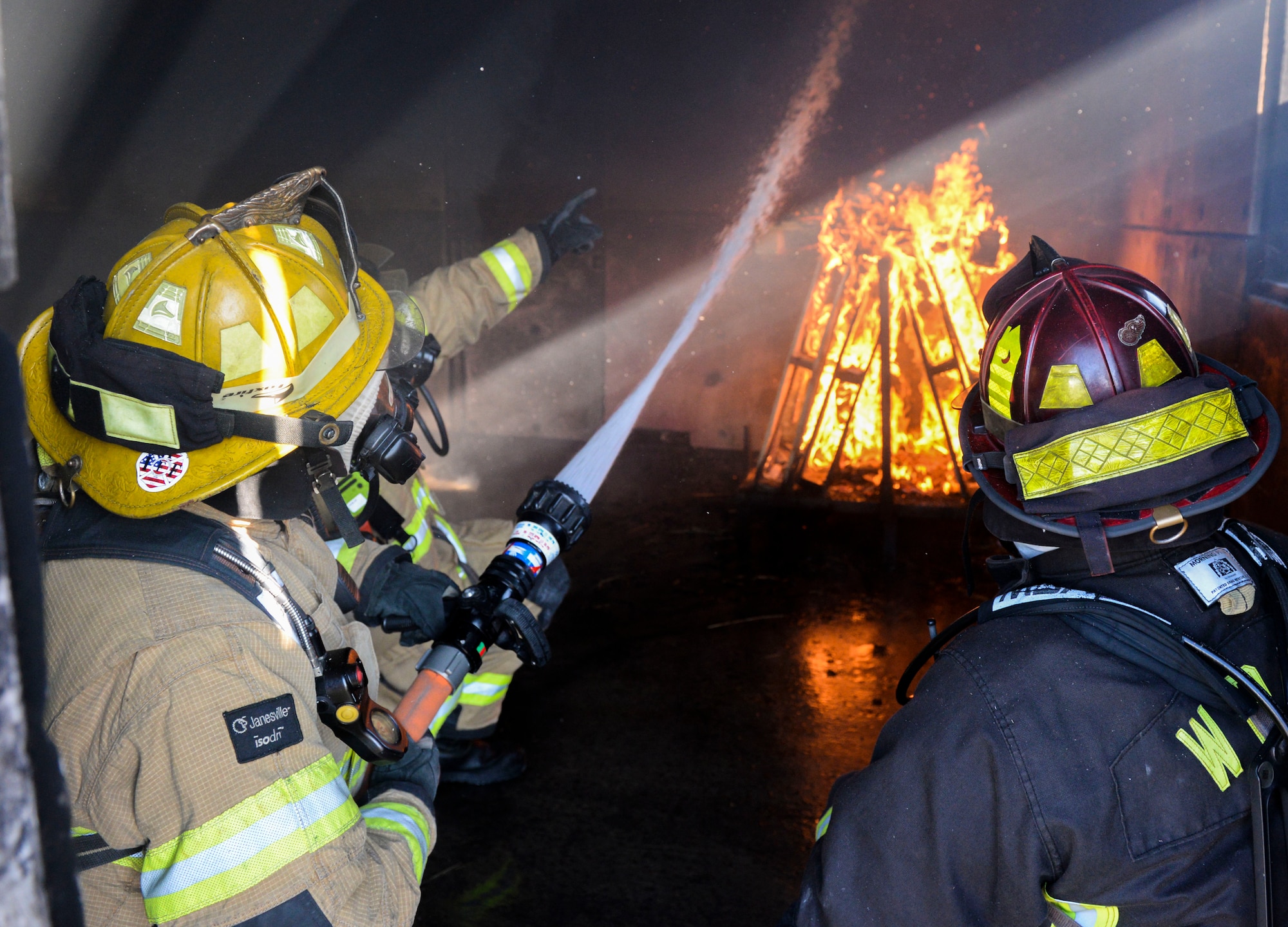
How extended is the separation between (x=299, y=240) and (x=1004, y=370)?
1519 mm

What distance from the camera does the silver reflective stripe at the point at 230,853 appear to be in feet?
4.72

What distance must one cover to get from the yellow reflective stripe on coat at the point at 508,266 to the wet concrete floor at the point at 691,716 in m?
1.79

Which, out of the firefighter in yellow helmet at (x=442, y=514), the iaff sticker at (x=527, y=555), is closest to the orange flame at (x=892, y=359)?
the firefighter in yellow helmet at (x=442, y=514)

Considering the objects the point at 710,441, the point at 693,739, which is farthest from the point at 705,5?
the point at 693,739

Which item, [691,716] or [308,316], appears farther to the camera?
[691,716]

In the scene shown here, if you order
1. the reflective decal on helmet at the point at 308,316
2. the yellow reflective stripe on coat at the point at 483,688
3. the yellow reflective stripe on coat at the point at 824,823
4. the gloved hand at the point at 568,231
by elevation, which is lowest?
the yellow reflective stripe on coat at the point at 483,688

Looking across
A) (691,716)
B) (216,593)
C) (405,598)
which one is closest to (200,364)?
(216,593)

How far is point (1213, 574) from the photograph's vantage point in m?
1.48

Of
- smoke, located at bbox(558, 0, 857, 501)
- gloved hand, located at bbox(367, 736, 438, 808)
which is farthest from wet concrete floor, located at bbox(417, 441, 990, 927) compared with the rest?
smoke, located at bbox(558, 0, 857, 501)

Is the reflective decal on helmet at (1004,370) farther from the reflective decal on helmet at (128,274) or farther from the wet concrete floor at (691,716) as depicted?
the wet concrete floor at (691,716)

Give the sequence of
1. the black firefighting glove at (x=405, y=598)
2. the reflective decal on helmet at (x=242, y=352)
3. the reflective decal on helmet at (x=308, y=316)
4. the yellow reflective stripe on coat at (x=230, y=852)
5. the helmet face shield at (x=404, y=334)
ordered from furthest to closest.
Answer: the black firefighting glove at (x=405, y=598)
the helmet face shield at (x=404, y=334)
the reflective decal on helmet at (x=308, y=316)
the reflective decal on helmet at (x=242, y=352)
the yellow reflective stripe on coat at (x=230, y=852)

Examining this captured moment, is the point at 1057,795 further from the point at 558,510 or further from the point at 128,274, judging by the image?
the point at 128,274

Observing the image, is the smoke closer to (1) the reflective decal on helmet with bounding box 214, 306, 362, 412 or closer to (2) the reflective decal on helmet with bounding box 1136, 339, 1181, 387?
(1) the reflective decal on helmet with bounding box 214, 306, 362, 412

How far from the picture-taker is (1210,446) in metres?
1.48
